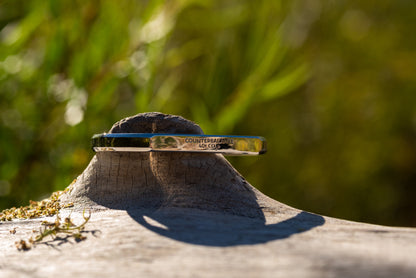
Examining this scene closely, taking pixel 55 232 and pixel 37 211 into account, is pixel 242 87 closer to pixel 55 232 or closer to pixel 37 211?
pixel 37 211

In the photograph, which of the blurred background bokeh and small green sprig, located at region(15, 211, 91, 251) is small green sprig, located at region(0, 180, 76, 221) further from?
the blurred background bokeh

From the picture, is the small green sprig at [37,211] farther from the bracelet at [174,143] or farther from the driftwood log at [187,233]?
the bracelet at [174,143]

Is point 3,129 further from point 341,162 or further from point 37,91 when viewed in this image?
point 341,162

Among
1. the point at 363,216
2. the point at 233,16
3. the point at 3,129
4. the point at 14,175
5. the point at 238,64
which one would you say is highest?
the point at 233,16

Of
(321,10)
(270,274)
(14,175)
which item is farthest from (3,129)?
(321,10)

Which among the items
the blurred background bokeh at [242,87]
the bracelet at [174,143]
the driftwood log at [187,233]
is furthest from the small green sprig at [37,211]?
the blurred background bokeh at [242,87]

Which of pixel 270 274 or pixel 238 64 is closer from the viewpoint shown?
pixel 270 274
